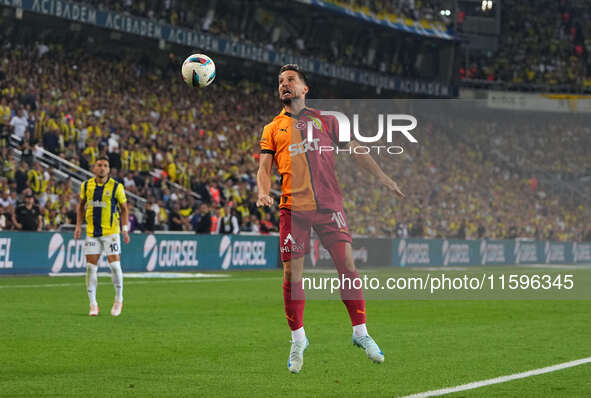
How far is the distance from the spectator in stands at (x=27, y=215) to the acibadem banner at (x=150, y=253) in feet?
0.57

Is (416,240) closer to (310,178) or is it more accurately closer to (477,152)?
(477,152)

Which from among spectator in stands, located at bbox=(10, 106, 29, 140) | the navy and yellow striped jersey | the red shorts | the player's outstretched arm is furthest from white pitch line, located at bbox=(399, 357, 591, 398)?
spectator in stands, located at bbox=(10, 106, 29, 140)

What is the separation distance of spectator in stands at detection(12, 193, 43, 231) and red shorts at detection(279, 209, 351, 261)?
1471 centimetres

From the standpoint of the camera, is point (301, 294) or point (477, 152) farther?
point (477, 152)

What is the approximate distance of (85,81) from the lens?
32469 mm

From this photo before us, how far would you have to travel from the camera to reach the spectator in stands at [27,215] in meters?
21.5

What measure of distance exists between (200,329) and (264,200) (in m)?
5.10

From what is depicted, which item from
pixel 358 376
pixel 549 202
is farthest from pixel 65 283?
pixel 549 202

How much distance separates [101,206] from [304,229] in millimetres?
6694

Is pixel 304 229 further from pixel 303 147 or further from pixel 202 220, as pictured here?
pixel 202 220

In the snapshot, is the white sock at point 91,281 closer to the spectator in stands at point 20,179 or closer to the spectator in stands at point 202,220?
the spectator in stands at point 20,179

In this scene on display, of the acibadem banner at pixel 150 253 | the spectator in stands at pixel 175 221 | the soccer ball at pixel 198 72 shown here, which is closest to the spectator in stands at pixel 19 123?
the acibadem banner at pixel 150 253

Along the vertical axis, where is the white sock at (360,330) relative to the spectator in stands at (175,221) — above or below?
above

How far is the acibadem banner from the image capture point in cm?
2187
